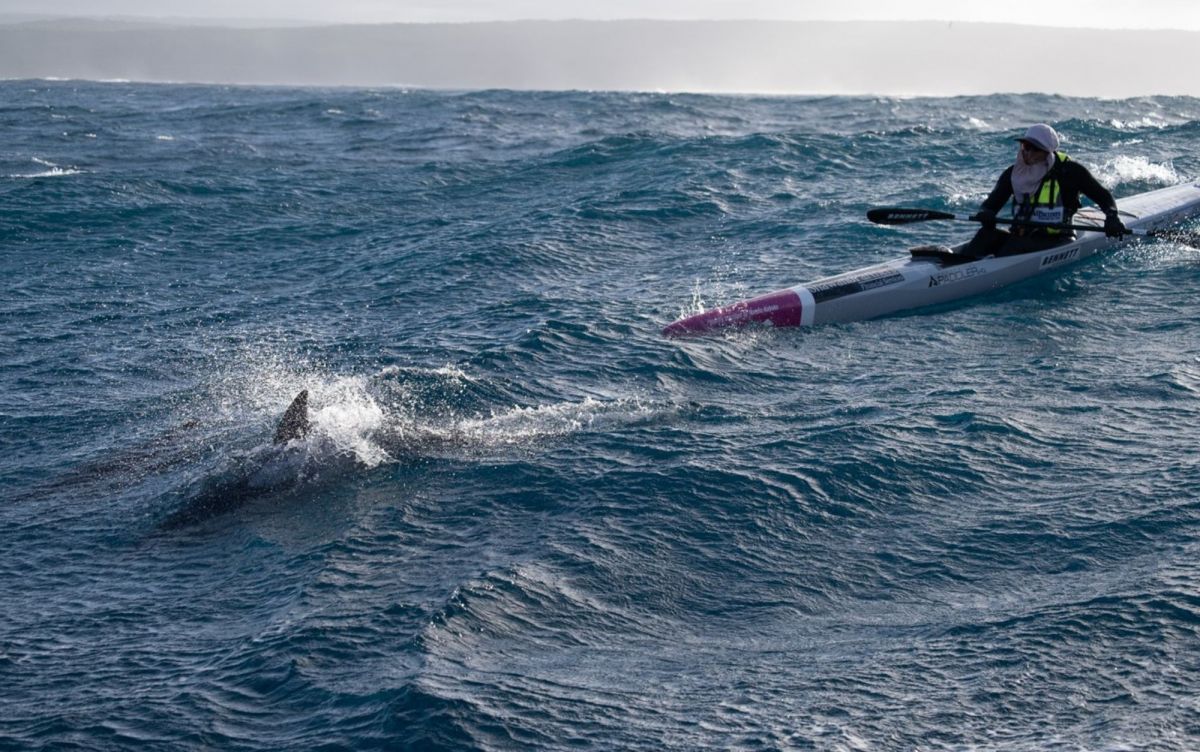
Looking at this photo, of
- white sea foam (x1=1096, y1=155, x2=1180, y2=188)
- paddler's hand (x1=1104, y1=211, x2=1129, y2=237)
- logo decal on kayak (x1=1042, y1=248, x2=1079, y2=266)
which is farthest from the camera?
white sea foam (x1=1096, y1=155, x2=1180, y2=188)

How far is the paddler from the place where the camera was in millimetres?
11492

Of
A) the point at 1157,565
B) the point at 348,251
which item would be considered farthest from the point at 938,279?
the point at 348,251

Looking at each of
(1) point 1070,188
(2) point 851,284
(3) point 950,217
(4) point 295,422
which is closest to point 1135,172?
(1) point 1070,188

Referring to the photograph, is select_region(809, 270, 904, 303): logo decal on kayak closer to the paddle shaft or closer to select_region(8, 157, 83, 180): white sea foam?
the paddle shaft

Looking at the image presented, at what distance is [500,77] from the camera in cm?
5325

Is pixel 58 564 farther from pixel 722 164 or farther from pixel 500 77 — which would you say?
pixel 500 77

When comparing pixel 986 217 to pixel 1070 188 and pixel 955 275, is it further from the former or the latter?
pixel 1070 188

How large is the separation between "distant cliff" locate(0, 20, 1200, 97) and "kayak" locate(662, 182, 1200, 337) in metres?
33.3

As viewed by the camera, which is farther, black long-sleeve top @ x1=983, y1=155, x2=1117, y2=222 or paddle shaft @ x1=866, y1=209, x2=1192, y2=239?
paddle shaft @ x1=866, y1=209, x2=1192, y2=239

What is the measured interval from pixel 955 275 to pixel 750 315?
7.71ft

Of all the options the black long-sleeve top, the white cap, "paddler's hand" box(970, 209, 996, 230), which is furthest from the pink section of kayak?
the white cap

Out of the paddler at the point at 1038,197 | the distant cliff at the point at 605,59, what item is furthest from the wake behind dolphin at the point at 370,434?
the distant cliff at the point at 605,59

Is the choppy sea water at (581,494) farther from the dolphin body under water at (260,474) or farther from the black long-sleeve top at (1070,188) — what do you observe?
the black long-sleeve top at (1070,188)

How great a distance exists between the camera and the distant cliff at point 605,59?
4962cm
